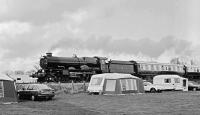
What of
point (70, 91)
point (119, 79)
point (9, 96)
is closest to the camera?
point (9, 96)

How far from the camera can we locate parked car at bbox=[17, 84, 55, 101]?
2524 centimetres

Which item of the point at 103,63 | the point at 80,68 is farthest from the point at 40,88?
the point at 103,63

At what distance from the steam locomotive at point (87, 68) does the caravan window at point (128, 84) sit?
8.53 metres

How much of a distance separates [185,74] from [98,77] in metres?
26.1

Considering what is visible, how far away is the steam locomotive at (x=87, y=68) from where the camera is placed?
36312mm

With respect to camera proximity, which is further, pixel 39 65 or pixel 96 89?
pixel 39 65

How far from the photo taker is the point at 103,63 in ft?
139

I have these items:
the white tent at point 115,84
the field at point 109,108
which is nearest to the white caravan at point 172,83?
the white tent at point 115,84

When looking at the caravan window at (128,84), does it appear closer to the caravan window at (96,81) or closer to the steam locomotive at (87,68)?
the caravan window at (96,81)

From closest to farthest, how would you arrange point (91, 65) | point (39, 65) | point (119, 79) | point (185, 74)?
point (119, 79)
point (39, 65)
point (91, 65)
point (185, 74)

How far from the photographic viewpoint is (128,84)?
31.2 m

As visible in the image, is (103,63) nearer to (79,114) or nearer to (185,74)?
(185,74)

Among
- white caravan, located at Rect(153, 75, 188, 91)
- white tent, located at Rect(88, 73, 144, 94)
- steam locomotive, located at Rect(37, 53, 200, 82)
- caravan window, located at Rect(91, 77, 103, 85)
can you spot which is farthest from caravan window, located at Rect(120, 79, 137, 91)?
white caravan, located at Rect(153, 75, 188, 91)

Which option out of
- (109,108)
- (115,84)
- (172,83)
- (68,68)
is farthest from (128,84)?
(109,108)
